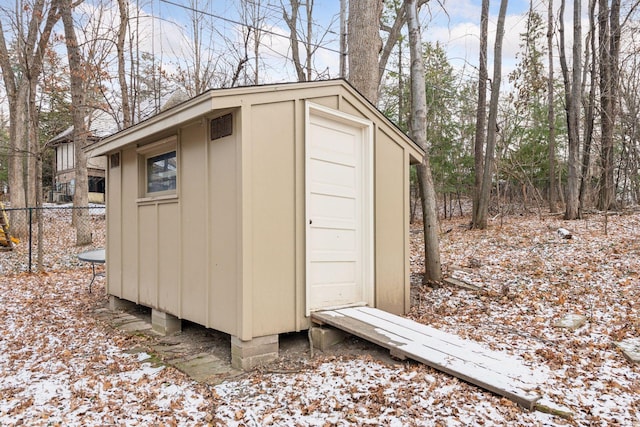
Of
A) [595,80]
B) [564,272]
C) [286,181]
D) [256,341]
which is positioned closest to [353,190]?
[286,181]

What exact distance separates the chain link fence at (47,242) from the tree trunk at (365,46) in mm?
5821

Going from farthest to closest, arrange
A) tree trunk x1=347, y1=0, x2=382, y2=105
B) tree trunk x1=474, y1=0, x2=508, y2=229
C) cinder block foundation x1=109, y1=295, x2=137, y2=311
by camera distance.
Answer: tree trunk x1=474, y1=0, x2=508, y2=229
tree trunk x1=347, y1=0, x2=382, y2=105
cinder block foundation x1=109, y1=295, x2=137, y2=311

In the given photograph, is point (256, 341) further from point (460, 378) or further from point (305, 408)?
point (460, 378)

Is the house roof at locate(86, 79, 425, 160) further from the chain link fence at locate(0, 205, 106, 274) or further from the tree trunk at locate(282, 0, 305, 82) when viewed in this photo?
the tree trunk at locate(282, 0, 305, 82)

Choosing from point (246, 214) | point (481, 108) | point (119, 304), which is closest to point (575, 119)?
point (481, 108)

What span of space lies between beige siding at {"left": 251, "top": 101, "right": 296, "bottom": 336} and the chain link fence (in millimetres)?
5730

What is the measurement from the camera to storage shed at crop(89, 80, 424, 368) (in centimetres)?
315

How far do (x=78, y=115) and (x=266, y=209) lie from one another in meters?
8.47

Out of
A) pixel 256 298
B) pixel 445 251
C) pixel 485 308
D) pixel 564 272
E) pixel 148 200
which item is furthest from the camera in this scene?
pixel 445 251

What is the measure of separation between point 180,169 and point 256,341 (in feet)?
5.89

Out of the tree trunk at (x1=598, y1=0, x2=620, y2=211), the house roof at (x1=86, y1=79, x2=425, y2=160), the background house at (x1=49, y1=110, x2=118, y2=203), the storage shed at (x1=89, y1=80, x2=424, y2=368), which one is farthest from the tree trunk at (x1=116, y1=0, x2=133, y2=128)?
the tree trunk at (x1=598, y1=0, x2=620, y2=211)

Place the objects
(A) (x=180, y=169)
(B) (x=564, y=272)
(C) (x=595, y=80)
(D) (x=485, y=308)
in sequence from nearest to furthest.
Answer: (A) (x=180, y=169) < (D) (x=485, y=308) < (B) (x=564, y=272) < (C) (x=595, y=80)

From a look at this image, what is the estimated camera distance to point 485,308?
460 centimetres

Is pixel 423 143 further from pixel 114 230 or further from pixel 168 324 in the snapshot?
pixel 114 230
